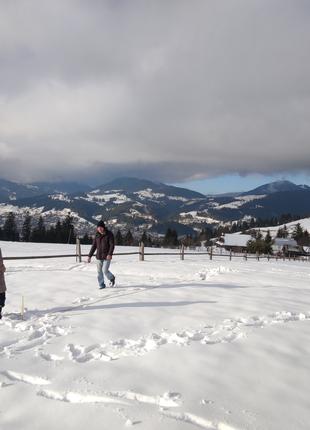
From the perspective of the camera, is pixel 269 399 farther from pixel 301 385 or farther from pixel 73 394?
pixel 73 394

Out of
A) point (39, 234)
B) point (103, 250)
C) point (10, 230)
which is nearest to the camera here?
point (103, 250)

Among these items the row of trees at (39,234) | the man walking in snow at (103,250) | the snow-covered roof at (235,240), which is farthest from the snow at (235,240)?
the man walking in snow at (103,250)

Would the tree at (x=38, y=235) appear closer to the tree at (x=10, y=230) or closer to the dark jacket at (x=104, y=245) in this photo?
the tree at (x=10, y=230)

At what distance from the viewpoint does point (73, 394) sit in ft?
15.7

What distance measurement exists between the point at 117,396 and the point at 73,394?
0.54 m

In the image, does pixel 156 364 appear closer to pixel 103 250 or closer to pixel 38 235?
pixel 103 250

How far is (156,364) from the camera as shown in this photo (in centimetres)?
581

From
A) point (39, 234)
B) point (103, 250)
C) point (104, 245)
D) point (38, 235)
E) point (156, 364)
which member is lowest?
point (156, 364)

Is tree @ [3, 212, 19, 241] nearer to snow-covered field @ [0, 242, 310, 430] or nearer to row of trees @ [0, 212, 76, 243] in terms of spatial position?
row of trees @ [0, 212, 76, 243]

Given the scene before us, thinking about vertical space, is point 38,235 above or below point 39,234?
below

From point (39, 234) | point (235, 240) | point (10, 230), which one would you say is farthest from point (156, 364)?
point (235, 240)

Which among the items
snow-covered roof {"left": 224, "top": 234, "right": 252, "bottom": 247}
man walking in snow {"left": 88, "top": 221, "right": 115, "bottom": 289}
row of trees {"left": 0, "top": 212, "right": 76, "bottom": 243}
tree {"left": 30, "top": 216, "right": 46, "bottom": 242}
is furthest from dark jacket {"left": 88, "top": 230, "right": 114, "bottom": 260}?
snow-covered roof {"left": 224, "top": 234, "right": 252, "bottom": 247}

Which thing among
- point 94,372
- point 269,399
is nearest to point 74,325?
point 94,372

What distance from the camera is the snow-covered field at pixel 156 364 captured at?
4.36 m
